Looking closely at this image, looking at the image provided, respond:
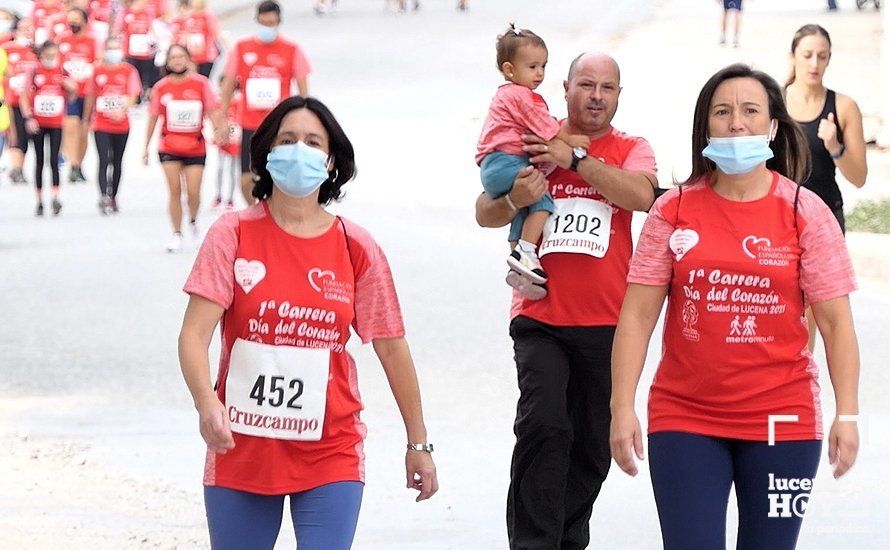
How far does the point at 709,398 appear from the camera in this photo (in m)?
4.99

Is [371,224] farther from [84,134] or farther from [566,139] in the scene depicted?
[566,139]

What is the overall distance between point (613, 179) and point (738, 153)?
1137mm

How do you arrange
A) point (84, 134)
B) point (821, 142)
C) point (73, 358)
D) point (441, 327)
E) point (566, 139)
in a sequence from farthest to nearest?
point (84, 134) < point (441, 327) < point (73, 358) < point (821, 142) < point (566, 139)

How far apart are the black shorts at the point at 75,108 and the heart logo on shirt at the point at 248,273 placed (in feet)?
56.9

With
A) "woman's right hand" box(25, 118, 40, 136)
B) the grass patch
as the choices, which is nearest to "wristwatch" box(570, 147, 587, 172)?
the grass patch

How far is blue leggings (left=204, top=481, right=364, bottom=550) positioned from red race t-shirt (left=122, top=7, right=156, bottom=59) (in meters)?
23.1

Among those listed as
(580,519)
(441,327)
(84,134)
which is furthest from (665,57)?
(580,519)

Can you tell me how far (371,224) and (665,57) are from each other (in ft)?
35.6

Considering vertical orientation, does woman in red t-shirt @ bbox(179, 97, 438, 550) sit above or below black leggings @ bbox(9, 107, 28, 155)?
above

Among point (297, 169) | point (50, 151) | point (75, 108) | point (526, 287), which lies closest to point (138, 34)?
point (75, 108)

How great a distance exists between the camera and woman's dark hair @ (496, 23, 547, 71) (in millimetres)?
6707

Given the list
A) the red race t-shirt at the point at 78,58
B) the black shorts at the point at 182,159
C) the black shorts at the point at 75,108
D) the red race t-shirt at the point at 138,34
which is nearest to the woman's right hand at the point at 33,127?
the red race t-shirt at the point at 78,58

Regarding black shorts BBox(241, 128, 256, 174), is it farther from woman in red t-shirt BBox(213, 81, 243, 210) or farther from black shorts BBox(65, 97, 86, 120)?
black shorts BBox(65, 97, 86, 120)

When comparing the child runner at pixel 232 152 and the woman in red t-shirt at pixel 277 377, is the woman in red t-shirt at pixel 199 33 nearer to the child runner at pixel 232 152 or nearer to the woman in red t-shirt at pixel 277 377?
the child runner at pixel 232 152
